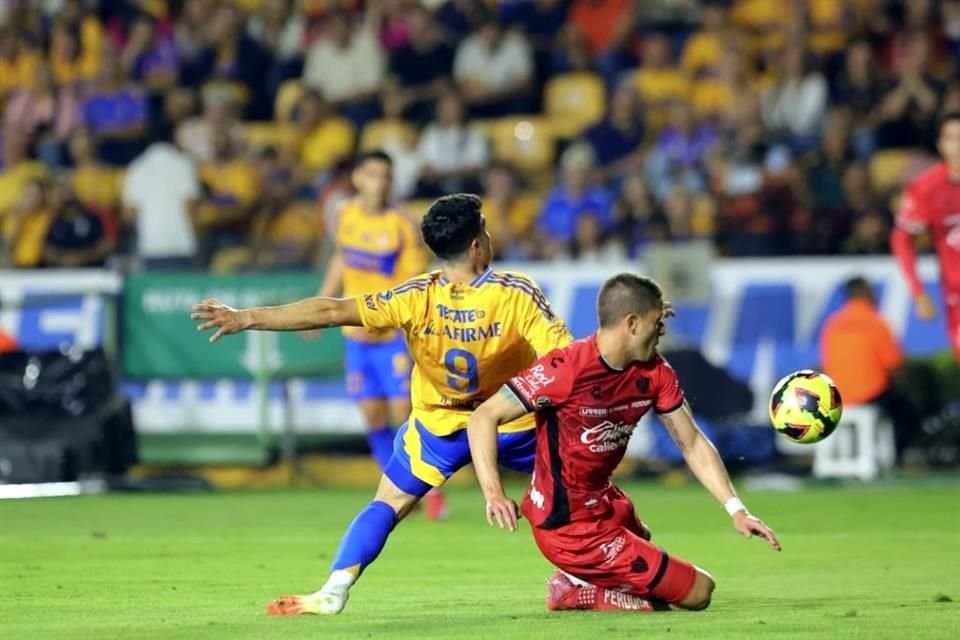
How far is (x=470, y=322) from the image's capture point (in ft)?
26.2

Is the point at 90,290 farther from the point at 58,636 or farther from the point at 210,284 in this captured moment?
the point at 58,636

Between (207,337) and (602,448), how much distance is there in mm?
10298

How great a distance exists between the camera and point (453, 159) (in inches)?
808

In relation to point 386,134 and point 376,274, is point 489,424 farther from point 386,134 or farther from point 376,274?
point 386,134

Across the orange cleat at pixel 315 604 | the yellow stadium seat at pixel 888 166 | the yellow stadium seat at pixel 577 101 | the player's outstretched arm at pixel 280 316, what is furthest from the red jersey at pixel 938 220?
the yellow stadium seat at pixel 577 101

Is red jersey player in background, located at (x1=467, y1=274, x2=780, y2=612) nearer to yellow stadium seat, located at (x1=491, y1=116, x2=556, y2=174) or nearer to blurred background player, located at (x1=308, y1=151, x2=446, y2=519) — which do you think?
blurred background player, located at (x1=308, y1=151, x2=446, y2=519)

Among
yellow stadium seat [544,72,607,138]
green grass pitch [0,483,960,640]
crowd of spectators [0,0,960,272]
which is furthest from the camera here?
yellow stadium seat [544,72,607,138]

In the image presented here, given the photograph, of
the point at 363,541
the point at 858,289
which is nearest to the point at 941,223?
the point at 858,289

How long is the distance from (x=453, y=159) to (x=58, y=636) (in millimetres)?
13927

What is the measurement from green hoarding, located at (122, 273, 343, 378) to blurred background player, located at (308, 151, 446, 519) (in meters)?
3.57

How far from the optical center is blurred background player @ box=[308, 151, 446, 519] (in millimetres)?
13273

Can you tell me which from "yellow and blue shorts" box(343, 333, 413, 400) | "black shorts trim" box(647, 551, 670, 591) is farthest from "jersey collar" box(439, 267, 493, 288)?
"yellow and blue shorts" box(343, 333, 413, 400)

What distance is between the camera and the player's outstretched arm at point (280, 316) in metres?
7.43

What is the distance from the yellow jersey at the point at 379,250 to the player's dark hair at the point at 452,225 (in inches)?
220
